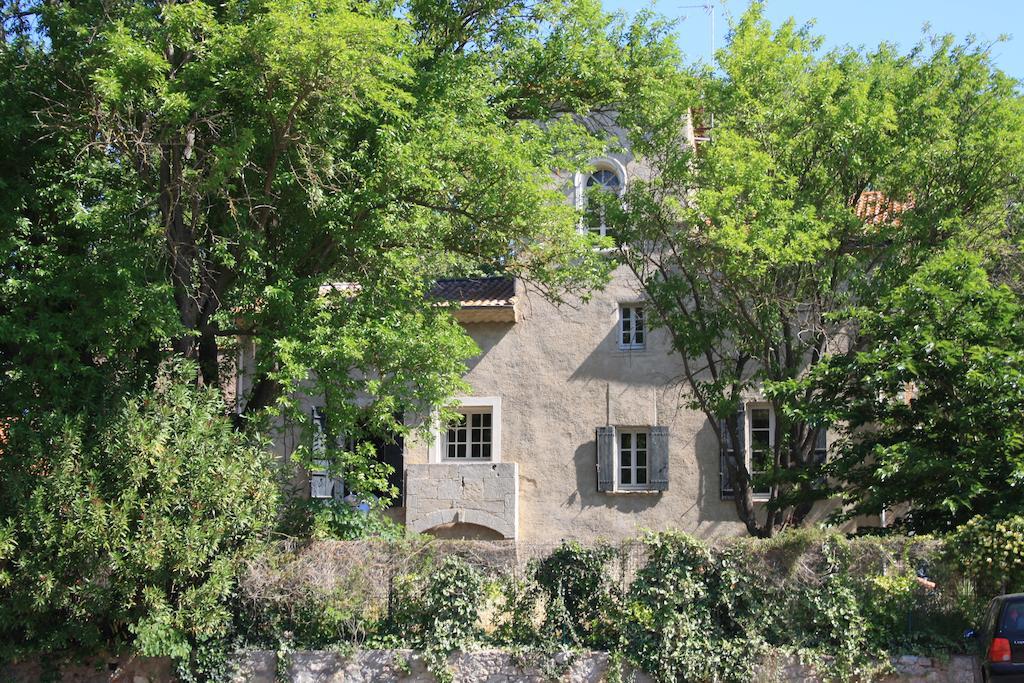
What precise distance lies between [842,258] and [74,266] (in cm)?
1133

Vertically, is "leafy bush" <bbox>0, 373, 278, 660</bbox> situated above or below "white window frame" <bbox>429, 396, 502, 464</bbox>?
below

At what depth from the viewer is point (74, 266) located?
1333cm

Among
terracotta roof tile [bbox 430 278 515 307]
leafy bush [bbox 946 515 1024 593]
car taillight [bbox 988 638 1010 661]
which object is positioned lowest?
car taillight [bbox 988 638 1010 661]

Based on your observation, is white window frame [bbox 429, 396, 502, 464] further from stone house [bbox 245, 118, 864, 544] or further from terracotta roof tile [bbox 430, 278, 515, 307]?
terracotta roof tile [bbox 430, 278, 515, 307]

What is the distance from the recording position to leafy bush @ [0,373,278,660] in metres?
12.6

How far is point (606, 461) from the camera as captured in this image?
2284 cm

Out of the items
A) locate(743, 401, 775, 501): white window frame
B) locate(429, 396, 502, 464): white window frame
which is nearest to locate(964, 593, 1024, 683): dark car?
locate(743, 401, 775, 501): white window frame

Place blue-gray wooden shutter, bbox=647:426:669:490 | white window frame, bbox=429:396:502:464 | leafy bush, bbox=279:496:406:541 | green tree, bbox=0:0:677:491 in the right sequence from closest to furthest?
green tree, bbox=0:0:677:491 < leafy bush, bbox=279:496:406:541 < blue-gray wooden shutter, bbox=647:426:669:490 < white window frame, bbox=429:396:502:464

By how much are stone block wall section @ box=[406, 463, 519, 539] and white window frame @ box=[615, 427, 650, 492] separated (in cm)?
210

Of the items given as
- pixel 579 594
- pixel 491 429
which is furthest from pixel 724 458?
pixel 579 594

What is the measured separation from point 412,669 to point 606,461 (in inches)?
407

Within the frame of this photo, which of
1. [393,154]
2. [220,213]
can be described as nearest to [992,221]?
[393,154]

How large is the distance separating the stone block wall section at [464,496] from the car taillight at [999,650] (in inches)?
514

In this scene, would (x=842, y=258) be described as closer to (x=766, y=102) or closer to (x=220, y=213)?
(x=766, y=102)
